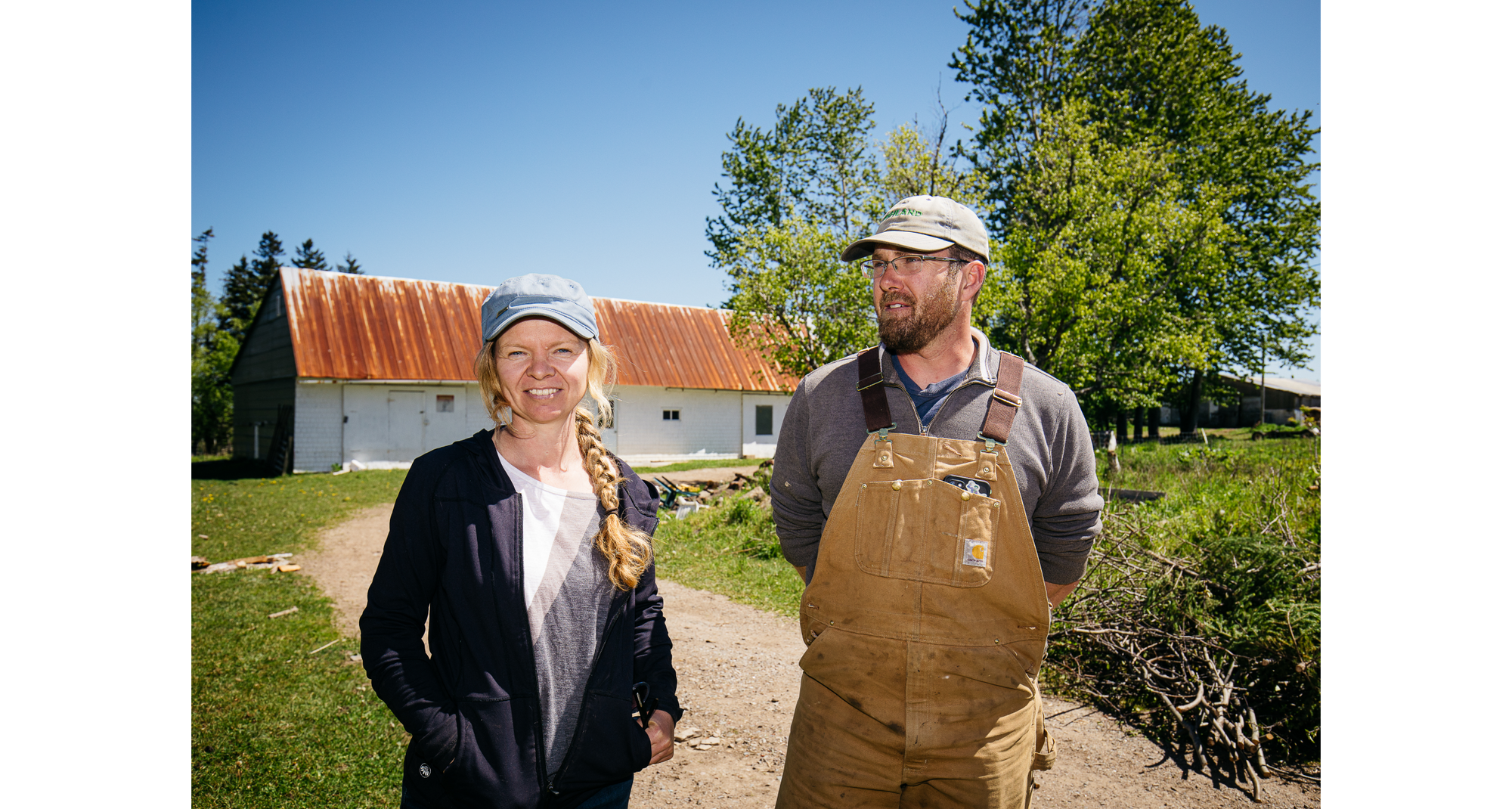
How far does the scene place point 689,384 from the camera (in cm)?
2375

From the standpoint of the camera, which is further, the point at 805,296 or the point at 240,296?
the point at 240,296

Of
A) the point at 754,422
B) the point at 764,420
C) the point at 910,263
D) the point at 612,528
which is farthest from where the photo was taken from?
the point at 764,420

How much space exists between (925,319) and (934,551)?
2.55 feet

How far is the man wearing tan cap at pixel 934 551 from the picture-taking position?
2.05 meters

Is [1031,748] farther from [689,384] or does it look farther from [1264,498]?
[689,384]

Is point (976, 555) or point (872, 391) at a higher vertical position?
point (872, 391)

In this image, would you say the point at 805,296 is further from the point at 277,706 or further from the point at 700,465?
the point at 277,706

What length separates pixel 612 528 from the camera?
→ 1.97m

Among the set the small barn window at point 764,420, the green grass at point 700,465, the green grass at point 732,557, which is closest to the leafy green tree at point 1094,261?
the green grass at point 732,557

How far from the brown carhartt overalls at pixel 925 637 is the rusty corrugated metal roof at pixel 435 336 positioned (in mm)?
15607

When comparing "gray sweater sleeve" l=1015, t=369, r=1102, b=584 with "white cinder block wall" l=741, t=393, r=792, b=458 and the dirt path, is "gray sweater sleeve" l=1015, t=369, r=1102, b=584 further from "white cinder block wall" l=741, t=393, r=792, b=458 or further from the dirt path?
"white cinder block wall" l=741, t=393, r=792, b=458

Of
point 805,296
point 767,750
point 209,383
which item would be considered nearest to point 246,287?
point 209,383

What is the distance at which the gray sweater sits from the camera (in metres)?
2.24
